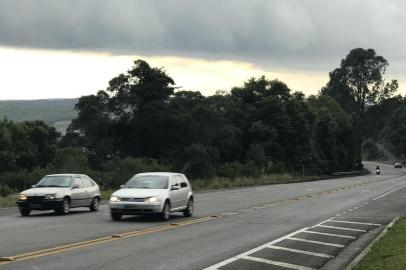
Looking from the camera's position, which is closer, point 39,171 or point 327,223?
point 327,223

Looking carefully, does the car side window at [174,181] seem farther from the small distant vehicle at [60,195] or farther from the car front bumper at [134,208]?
the small distant vehicle at [60,195]

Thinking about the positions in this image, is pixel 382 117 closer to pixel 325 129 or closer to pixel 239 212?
pixel 325 129

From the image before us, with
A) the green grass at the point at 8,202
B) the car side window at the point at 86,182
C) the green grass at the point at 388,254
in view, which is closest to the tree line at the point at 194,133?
the green grass at the point at 8,202

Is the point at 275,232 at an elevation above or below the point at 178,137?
below

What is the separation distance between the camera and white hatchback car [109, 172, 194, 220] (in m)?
20.1

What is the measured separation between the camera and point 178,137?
2712 inches

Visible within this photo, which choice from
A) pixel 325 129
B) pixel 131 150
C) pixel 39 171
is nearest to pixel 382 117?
pixel 325 129

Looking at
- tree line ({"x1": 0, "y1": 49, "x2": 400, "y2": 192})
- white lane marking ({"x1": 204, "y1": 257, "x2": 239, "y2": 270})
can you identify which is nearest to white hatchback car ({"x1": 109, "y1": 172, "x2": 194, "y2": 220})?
white lane marking ({"x1": 204, "y1": 257, "x2": 239, "y2": 270})

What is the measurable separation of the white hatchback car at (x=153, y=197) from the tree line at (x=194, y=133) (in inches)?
698

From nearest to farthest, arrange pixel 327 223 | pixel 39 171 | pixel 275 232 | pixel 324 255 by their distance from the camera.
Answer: pixel 324 255
pixel 275 232
pixel 327 223
pixel 39 171

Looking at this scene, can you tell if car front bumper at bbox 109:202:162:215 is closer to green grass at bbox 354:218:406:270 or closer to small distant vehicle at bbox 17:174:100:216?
small distant vehicle at bbox 17:174:100:216

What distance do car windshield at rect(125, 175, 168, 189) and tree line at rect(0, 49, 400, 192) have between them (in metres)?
17.8

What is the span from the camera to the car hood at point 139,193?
2025 centimetres

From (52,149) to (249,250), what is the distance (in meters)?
80.1
